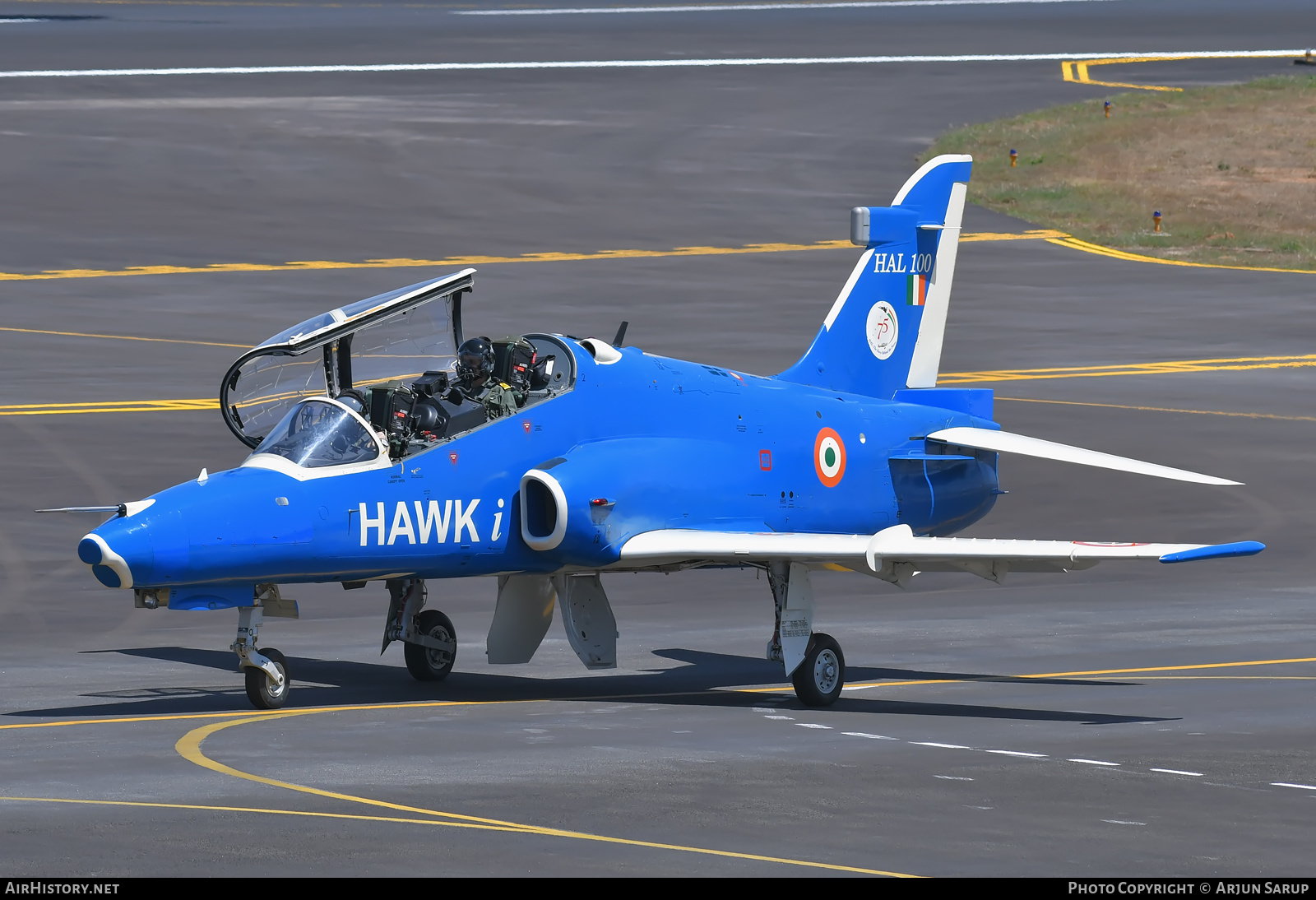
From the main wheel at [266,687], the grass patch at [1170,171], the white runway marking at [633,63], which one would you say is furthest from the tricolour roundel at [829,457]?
the white runway marking at [633,63]

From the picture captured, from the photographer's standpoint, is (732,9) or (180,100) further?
(732,9)

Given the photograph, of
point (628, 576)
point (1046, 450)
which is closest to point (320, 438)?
point (1046, 450)

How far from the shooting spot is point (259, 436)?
22.2m

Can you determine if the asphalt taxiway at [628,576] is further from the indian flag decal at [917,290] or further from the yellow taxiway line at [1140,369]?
the indian flag decal at [917,290]

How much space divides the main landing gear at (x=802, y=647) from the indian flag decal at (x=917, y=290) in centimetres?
557

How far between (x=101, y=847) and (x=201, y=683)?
8245mm

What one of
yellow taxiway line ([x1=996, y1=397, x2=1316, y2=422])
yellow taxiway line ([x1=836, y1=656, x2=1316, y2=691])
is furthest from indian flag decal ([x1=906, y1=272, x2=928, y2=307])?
yellow taxiway line ([x1=996, y1=397, x2=1316, y2=422])

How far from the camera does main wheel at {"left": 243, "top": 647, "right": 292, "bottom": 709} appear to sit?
21016mm

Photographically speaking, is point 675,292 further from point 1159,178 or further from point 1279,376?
point 1159,178

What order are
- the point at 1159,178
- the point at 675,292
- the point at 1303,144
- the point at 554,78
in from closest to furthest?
1. the point at 675,292
2. the point at 1159,178
3. the point at 1303,144
4. the point at 554,78

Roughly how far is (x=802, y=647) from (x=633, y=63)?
68274 millimetres

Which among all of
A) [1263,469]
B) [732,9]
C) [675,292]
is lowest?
[1263,469]

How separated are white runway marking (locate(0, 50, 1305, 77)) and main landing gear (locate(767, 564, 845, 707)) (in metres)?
62.3

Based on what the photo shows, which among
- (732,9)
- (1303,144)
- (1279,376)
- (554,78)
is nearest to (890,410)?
(1279,376)
